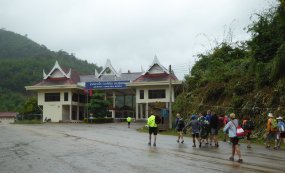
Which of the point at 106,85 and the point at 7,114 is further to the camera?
the point at 7,114

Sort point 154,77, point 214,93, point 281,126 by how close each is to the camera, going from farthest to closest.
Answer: point 154,77, point 214,93, point 281,126

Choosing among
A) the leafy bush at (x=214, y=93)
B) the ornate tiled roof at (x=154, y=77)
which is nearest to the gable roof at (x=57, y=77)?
the ornate tiled roof at (x=154, y=77)

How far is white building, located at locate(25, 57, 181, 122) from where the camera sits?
63.0 meters

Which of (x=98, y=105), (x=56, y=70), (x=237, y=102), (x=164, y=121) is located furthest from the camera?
(x=56, y=70)

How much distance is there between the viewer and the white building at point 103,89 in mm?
63000

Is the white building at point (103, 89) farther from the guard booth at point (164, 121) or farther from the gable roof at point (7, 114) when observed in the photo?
the guard booth at point (164, 121)

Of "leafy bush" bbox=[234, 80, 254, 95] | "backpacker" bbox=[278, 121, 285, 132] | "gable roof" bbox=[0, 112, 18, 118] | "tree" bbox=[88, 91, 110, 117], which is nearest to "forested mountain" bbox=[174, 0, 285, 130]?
"leafy bush" bbox=[234, 80, 254, 95]

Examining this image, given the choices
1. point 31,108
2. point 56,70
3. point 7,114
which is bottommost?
point 7,114

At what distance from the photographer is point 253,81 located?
30.9 m

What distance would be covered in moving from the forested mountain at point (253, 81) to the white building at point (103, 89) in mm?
22070

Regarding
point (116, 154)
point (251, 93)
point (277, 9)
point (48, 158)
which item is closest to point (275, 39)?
point (277, 9)

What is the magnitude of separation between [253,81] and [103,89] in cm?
3734

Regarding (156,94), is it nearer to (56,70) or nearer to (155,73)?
(155,73)

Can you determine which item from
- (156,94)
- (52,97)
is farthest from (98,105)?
(52,97)
